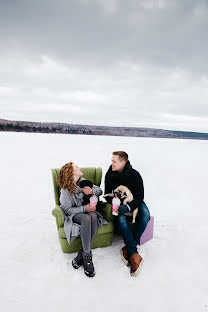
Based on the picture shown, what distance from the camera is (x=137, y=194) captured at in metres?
3.04

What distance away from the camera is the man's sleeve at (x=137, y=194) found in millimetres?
2978

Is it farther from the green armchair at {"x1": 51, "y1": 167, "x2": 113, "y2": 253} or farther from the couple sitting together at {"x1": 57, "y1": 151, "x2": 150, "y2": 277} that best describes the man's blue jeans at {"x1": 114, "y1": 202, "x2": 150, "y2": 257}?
the green armchair at {"x1": 51, "y1": 167, "x2": 113, "y2": 253}

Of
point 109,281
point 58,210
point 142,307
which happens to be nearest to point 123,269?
point 109,281

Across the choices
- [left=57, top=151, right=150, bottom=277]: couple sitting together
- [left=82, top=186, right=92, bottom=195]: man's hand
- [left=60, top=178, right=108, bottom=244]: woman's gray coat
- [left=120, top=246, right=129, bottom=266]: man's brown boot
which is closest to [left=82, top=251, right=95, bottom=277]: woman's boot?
[left=57, top=151, right=150, bottom=277]: couple sitting together

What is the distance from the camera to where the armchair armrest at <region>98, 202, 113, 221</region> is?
3152 millimetres

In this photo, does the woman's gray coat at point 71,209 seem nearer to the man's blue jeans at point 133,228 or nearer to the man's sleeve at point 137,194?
the man's blue jeans at point 133,228

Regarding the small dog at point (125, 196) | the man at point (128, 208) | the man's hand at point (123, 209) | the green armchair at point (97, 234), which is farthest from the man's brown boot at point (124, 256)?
the man's hand at point (123, 209)

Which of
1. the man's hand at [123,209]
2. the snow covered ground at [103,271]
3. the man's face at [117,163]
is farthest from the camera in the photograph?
the man's face at [117,163]

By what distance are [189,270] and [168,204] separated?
2610 millimetres

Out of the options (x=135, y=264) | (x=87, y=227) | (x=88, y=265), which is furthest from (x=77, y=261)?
(x=135, y=264)

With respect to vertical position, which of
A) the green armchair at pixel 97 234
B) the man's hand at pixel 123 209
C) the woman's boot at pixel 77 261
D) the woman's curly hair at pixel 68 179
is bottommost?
the woman's boot at pixel 77 261

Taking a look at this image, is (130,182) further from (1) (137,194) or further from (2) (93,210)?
(2) (93,210)

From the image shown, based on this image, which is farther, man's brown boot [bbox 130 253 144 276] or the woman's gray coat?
the woman's gray coat

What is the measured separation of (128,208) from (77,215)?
2.22 ft
